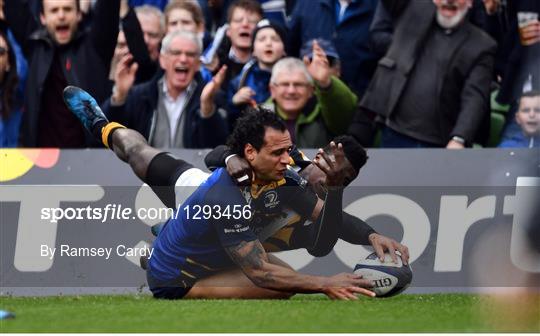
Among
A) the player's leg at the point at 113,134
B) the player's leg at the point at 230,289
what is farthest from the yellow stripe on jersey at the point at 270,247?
the player's leg at the point at 113,134

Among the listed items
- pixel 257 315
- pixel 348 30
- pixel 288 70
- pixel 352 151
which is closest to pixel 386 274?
pixel 352 151

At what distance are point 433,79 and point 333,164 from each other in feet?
7.14

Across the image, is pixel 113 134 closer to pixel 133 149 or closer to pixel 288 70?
pixel 133 149

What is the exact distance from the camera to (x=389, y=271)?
991cm

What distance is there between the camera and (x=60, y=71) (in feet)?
41.1

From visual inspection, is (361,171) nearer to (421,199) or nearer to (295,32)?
(421,199)

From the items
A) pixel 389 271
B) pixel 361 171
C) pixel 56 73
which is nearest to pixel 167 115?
pixel 56 73

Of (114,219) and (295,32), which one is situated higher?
(295,32)

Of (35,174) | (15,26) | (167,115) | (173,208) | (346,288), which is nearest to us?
(346,288)

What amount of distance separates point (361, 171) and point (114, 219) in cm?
216

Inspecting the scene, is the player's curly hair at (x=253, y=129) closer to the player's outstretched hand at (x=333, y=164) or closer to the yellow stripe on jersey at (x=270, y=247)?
the player's outstretched hand at (x=333, y=164)

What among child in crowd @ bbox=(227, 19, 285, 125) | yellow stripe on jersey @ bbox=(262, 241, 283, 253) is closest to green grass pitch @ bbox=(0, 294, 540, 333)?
yellow stripe on jersey @ bbox=(262, 241, 283, 253)

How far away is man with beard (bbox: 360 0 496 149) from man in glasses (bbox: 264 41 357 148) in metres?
0.26

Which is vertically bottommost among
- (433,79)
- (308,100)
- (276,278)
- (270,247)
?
(270,247)
